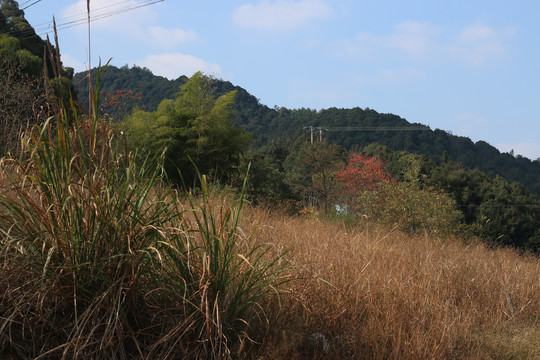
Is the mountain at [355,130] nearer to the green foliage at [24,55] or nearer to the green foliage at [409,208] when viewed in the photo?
the green foliage at [24,55]

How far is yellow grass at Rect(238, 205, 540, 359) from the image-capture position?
300cm

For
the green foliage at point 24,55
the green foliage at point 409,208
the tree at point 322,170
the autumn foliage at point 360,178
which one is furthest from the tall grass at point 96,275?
the autumn foliage at point 360,178

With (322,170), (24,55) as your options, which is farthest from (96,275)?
(322,170)

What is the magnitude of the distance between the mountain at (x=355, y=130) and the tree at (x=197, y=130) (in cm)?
2438

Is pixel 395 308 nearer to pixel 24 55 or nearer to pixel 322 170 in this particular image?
pixel 24 55

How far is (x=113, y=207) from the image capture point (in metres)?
2.46

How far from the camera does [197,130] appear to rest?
13.2 metres

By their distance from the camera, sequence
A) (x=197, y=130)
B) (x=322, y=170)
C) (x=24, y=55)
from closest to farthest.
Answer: (x=197, y=130) < (x=24, y=55) < (x=322, y=170)

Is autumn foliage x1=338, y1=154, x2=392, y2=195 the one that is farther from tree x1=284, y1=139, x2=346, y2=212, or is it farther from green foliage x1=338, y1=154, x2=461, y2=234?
green foliage x1=338, y1=154, x2=461, y2=234

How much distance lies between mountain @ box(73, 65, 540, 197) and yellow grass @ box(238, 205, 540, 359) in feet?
108

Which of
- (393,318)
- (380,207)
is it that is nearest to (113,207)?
(393,318)

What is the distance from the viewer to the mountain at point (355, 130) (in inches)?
1603

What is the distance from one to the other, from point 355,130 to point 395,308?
3997cm

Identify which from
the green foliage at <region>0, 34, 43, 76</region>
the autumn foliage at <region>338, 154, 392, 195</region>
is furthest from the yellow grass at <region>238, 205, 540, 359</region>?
the autumn foliage at <region>338, 154, 392, 195</region>
